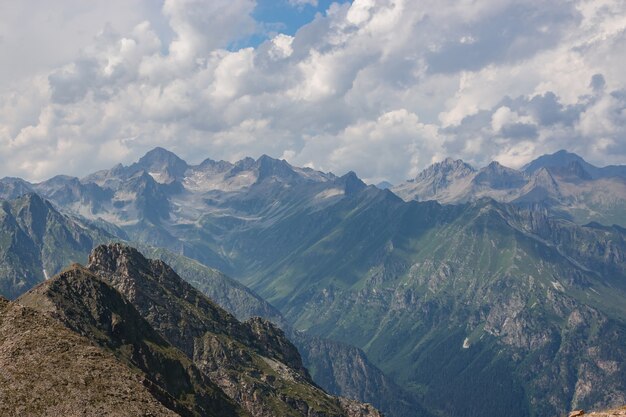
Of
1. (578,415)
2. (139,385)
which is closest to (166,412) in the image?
(139,385)

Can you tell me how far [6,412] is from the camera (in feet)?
333

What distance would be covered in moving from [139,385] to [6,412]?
78.6 ft

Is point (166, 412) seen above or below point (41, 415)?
below

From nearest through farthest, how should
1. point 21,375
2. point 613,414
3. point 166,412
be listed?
point 613,414 < point 21,375 < point 166,412

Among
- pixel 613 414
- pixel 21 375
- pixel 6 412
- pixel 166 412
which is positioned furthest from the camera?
pixel 166 412

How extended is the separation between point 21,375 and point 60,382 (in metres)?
5.87

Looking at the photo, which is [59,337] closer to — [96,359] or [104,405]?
[96,359]

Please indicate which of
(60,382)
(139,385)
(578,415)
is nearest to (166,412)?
(139,385)

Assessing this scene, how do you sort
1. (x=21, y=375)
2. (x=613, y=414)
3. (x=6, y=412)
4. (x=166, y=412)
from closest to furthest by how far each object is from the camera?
(x=613, y=414) < (x=6, y=412) < (x=21, y=375) < (x=166, y=412)

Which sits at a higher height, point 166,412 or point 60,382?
point 60,382

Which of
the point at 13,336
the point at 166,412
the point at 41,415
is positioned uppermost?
the point at 13,336

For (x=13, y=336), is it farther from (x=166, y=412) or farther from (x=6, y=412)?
(x=166, y=412)

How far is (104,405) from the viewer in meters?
108

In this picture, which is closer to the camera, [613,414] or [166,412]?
[613,414]
